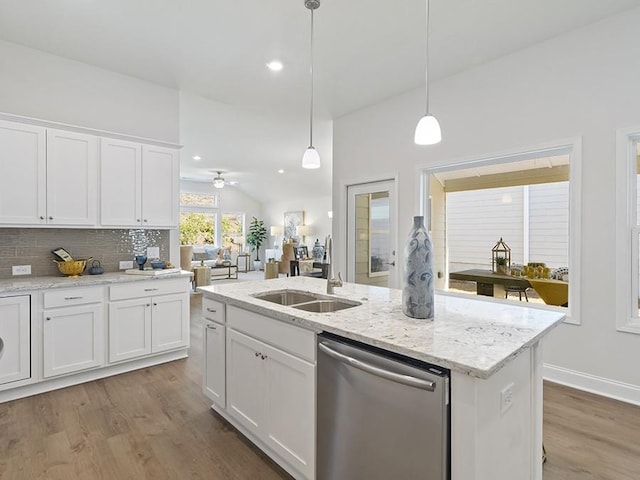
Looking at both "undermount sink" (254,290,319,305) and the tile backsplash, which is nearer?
"undermount sink" (254,290,319,305)

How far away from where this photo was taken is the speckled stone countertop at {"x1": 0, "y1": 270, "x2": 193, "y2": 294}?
266 cm

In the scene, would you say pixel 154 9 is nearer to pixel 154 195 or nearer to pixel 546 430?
pixel 154 195

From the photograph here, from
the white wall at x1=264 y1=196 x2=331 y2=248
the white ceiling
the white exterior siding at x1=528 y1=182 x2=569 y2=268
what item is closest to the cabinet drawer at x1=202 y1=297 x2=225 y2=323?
the white ceiling

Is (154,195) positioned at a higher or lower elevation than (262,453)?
higher

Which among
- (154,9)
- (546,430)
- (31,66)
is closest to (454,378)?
(546,430)

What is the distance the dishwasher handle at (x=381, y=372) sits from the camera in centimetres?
119

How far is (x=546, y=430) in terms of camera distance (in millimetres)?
2260

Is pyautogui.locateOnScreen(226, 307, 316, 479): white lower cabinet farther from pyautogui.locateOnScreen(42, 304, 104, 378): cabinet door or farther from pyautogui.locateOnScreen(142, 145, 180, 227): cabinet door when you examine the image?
pyautogui.locateOnScreen(142, 145, 180, 227): cabinet door

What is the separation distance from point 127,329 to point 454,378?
3.07 metres

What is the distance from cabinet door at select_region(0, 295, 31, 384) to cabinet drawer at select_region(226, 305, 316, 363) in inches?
69.6

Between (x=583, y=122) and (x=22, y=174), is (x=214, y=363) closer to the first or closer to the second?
(x=22, y=174)

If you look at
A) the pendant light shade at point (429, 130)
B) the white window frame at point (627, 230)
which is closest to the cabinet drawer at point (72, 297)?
the pendant light shade at point (429, 130)

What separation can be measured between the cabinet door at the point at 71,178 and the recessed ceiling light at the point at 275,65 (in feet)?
5.91

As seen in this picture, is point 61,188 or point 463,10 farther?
point 61,188
